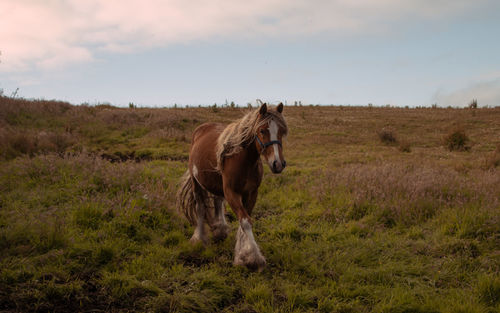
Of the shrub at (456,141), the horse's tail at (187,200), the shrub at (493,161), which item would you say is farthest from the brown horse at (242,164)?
the shrub at (456,141)

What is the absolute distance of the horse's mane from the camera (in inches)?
173

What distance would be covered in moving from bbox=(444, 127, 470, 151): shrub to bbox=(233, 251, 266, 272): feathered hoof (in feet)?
47.2

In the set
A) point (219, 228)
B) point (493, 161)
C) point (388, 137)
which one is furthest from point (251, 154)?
point (388, 137)

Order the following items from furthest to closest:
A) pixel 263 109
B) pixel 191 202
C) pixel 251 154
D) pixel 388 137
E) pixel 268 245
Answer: pixel 388 137, pixel 191 202, pixel 268 245, pixel 251 154, pixel 263 109

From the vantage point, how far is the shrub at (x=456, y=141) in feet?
48.9

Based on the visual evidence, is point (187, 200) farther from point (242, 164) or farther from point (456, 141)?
point (456, 141)

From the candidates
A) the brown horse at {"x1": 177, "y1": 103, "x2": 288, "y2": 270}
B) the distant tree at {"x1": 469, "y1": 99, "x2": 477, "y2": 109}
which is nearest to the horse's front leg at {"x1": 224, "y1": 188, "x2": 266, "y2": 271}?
the brown horse at {"x1": 177, "y1": 103, "x2": 288, "y2": 270}

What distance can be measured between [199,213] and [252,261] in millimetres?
1701

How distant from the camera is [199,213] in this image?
573 centimetres

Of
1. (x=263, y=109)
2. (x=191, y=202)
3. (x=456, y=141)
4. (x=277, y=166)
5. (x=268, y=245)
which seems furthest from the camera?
(x=456, y=141)

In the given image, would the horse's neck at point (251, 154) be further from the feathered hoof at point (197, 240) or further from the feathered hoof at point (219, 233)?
the feathered hoof at point (197, 240)

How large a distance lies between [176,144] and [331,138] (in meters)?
8.65

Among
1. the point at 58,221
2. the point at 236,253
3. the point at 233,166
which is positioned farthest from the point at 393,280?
the point at 58,221

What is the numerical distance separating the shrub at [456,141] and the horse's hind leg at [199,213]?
556 inches
